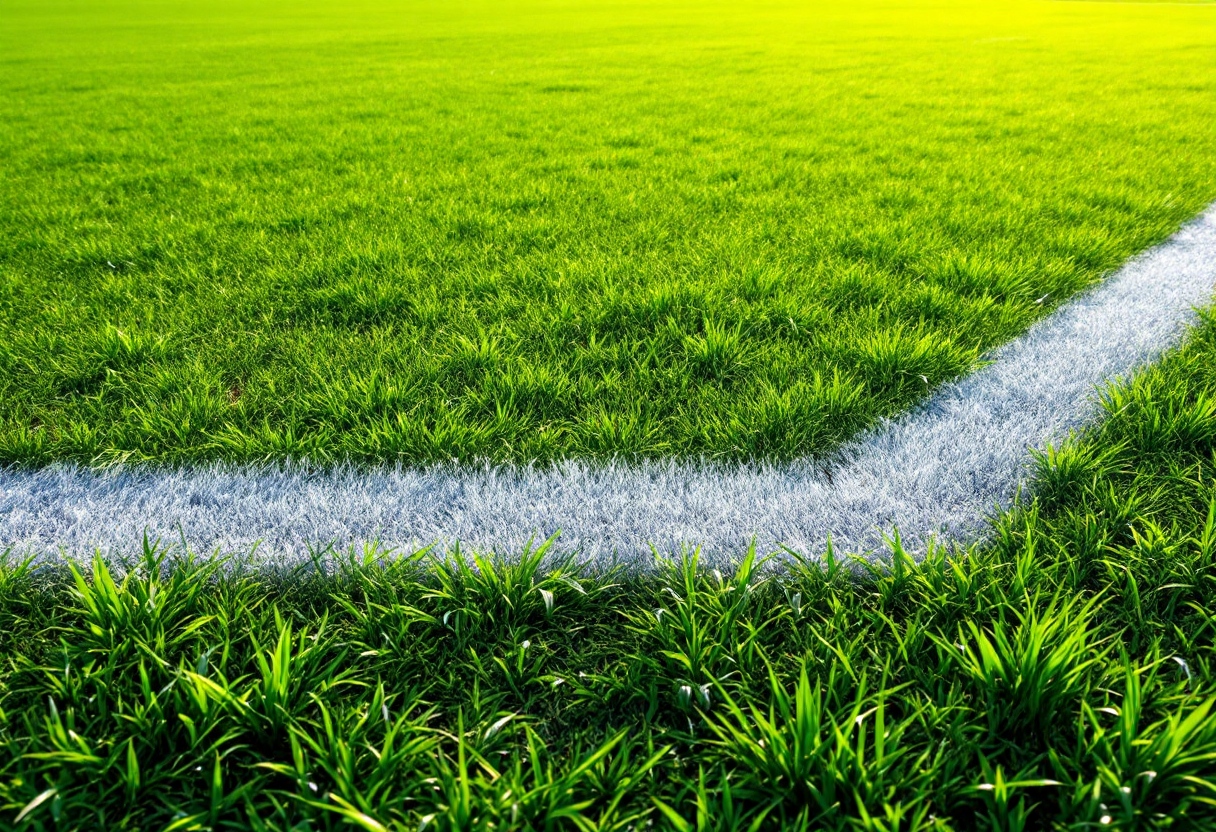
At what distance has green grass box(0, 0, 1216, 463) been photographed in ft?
7.26

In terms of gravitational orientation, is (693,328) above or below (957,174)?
below

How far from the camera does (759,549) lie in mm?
1703

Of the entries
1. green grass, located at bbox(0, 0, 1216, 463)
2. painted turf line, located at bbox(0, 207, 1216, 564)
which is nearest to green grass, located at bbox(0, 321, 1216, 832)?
painted turf line, located at bbox(0, 207, 1216, 564)

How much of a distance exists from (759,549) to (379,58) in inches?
558

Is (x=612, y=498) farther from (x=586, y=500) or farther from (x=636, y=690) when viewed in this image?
(x=636, y=690)

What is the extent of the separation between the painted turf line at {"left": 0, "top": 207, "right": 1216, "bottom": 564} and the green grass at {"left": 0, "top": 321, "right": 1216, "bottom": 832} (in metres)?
0.13

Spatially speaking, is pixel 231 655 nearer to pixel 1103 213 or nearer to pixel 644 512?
pixel 644 512

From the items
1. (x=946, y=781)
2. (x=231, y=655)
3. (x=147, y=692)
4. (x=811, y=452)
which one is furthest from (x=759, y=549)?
(x=147, y=692)

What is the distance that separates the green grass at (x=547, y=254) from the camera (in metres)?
2.21

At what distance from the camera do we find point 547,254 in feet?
11.1

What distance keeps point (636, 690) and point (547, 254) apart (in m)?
2.51

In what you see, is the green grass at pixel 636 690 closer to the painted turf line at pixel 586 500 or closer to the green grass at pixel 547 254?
the painted turf line at pixel 586 500

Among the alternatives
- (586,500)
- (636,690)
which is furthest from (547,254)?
(636,690)

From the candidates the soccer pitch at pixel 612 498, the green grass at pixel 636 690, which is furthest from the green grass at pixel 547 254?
the green grass at pixel 636 690
